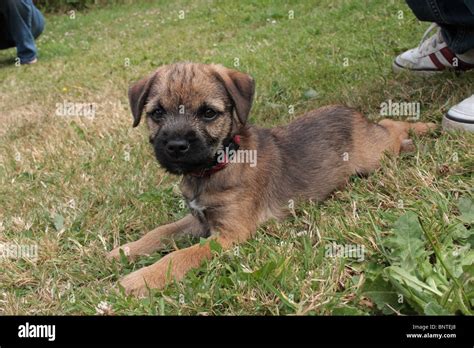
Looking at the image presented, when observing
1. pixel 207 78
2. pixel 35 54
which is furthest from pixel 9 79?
pixel 207 78

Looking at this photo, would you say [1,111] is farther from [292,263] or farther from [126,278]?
[292,263]

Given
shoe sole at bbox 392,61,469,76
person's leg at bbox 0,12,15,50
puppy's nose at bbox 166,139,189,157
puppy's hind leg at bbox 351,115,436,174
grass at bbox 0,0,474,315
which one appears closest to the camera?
grass at bbox 0,0,474,315

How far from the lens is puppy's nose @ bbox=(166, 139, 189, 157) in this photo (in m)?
2.83

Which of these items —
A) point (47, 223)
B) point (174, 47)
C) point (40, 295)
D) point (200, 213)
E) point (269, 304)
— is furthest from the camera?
point (174, 47)

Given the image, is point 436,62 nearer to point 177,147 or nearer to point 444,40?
point 444,40

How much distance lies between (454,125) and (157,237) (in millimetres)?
2158

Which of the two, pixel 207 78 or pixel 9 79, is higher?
pixel 207 78

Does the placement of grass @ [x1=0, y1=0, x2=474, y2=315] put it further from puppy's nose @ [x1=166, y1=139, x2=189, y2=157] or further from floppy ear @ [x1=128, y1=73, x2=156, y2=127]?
floppy ear @ [x1=128, y1=73, x2=156, y2=127]

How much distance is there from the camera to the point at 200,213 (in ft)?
10.4

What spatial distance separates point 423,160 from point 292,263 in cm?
135

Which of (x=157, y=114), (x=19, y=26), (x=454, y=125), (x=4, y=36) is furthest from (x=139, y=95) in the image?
(x=4, y=36)

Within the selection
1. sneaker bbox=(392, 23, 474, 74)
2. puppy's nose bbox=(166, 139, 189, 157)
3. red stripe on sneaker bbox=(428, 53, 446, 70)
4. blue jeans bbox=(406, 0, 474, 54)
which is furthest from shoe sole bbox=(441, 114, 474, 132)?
puppy's nose bbox=(166, 139, 189, 157)

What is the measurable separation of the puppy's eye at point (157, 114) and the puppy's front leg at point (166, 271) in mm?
792

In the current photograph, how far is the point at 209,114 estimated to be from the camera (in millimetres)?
3010
